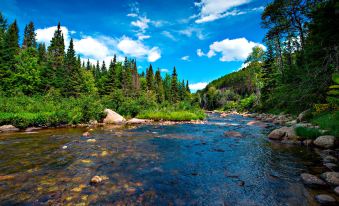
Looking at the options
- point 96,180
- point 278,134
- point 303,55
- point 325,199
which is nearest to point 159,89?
point 303,55

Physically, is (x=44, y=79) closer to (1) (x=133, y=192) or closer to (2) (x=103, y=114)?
(2) (x=103, y=114)

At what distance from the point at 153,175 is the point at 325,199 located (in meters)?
4.28

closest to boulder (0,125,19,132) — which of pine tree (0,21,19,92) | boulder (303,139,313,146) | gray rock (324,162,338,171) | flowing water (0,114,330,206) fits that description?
flowing water (0,114,330,206)

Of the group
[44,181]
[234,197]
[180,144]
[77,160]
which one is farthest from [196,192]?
[180,144]

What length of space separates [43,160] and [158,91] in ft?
185

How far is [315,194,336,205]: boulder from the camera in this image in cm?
392

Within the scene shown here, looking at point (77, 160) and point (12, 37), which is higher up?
point (12, 37)

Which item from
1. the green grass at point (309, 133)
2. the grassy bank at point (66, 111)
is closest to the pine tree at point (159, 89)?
the grassy bank at point (66, 111)

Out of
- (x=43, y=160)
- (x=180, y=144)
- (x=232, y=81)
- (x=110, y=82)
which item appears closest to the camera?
(x=43, y=160)

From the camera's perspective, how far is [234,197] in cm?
438

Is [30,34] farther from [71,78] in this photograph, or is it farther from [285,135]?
[285,135]

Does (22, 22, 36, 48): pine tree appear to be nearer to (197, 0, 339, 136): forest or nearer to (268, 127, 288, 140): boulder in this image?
(197, 0, 339, 136): forest

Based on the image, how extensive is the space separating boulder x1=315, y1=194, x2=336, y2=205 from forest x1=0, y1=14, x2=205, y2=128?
18.6 metres

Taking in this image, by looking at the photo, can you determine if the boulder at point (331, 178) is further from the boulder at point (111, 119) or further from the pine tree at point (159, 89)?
the pine tree at point (159, 89)
